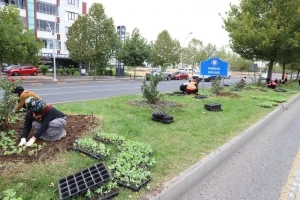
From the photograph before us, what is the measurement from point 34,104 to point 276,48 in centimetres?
2191

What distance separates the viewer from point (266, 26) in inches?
780

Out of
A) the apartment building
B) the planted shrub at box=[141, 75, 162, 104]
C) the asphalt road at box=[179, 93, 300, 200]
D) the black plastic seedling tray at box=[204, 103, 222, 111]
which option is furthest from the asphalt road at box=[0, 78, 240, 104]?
the apartment building

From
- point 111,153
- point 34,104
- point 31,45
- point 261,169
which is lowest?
point 261,169

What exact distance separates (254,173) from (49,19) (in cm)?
4710

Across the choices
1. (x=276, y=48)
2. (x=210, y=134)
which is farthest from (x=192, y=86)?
(x=276, y=48)

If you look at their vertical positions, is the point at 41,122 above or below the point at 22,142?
above

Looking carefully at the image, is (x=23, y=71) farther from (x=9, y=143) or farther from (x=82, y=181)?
(x=82, y=181)

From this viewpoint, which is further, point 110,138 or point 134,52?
point 134,52

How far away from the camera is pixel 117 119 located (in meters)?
6.45

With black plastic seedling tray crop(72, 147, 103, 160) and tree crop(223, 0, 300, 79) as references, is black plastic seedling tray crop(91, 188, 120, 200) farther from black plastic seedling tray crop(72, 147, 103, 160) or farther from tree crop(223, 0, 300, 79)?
tree crop(223, 0, 300, 79)

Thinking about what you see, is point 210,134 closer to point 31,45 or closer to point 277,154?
point 277,154

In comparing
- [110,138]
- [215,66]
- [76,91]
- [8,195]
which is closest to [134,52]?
[76,91]

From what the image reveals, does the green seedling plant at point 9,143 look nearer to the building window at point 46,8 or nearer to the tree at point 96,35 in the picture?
the tree at point 96,35

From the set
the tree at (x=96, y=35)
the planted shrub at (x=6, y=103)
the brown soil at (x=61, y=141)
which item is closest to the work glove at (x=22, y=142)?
the brown soil at (x=61, y=141)
